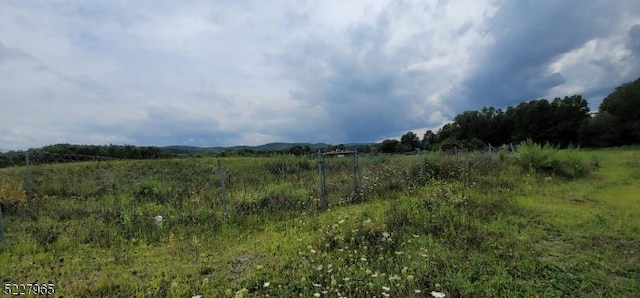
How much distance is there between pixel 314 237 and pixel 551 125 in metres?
61.2

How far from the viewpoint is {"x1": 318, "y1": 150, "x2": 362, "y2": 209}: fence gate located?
830 centimetres

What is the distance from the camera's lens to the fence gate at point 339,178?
327 inches

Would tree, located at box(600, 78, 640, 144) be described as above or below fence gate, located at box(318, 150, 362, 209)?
above

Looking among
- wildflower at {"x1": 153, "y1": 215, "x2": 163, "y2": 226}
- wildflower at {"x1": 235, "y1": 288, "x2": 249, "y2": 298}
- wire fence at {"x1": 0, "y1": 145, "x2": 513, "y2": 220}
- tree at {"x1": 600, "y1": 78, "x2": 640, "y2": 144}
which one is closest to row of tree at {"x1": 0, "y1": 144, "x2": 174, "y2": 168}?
wire fence at {"x1": 0, "y1": 145, "x2": 513, "y2": 220}

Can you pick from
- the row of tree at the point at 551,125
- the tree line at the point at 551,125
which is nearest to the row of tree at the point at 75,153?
the tree line at the point at 551,125

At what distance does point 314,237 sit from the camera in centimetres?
554

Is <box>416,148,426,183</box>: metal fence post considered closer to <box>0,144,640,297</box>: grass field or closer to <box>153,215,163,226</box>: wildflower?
<box>0,144,640,297</box>: grass field

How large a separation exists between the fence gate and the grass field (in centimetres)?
21

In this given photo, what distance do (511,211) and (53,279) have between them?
24.5ft

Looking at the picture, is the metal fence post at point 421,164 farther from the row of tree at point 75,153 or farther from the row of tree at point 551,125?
the row of tree at point 551,125

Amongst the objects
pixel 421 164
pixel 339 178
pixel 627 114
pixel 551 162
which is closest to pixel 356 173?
pixel 339 178

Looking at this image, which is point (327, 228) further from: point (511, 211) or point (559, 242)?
point (511, 211)

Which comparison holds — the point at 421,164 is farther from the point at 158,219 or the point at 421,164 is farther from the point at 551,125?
the point at 551,125

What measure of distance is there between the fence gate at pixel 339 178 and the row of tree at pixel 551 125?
2834cm
